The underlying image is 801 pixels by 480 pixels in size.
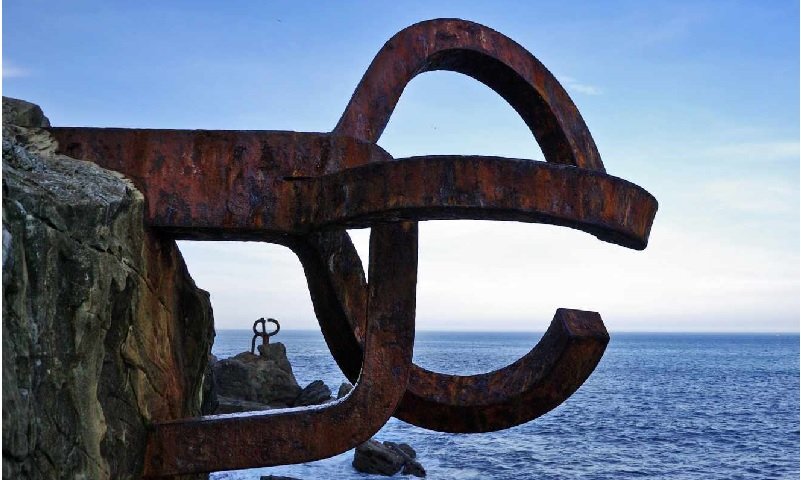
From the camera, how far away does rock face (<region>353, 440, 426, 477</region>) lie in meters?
18.9

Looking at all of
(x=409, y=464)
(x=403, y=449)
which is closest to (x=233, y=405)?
(x=403, y=449)

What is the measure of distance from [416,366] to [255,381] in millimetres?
21680

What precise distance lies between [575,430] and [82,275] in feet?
93.7

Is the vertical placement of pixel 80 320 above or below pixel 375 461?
above

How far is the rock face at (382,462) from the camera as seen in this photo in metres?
18.9

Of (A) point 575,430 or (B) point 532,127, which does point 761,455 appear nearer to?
(A) point 575,430

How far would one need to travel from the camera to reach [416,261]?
423 cm

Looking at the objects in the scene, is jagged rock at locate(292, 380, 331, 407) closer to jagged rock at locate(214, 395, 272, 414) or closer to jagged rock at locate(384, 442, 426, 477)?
jagged rock at locate(214, 395, 272, 414)

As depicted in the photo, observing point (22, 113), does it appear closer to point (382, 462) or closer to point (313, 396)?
point (382, 462)

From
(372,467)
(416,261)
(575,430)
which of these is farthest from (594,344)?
(575,430)

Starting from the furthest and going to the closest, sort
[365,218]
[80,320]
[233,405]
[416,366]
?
[233,405], [416,366], [365,218], [80,320]

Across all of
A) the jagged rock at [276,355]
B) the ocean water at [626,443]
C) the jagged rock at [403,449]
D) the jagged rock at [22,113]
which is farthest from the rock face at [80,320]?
the jagged rock at [276,355]

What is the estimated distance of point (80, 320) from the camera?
3.11 m

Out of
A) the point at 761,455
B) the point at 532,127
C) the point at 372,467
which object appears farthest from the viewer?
the point at 761,455
